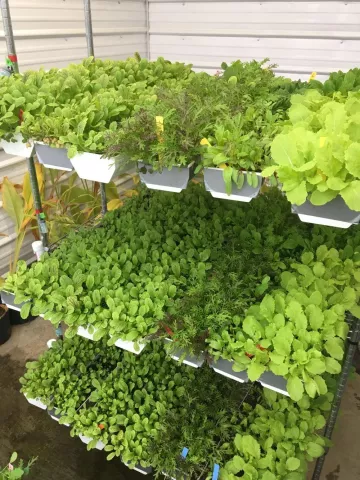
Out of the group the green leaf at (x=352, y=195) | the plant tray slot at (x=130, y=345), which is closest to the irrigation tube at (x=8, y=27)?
the plant tray slot at (x=130, y=345)

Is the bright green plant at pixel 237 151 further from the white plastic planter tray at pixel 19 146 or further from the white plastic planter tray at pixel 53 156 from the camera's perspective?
the white plastic planter tray at pixel 19 146

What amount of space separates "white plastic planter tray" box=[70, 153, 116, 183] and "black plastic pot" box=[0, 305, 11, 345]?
1.70 metres

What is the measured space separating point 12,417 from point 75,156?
158cm

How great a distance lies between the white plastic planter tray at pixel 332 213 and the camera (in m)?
0.94

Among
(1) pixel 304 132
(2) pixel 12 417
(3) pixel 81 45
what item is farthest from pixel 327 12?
(2) pixel 12 417

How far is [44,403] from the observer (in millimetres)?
1816

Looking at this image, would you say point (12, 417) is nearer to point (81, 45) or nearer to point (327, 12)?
point (81, 45)

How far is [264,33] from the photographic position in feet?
10.6

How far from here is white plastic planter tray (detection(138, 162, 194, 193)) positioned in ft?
3.78

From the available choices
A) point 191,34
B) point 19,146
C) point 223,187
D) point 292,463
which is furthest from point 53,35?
point 292,463

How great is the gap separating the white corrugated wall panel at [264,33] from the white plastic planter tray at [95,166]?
2529 mm

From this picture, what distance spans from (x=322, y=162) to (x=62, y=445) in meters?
1.83

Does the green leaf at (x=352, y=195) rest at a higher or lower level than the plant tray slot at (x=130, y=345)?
higher

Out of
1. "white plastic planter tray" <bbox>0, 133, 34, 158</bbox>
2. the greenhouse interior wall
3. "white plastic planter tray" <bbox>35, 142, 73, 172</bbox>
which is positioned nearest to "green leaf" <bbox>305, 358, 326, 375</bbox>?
"white plastic planter tray" <bbox>35, 142, 73, 172</bbox>
